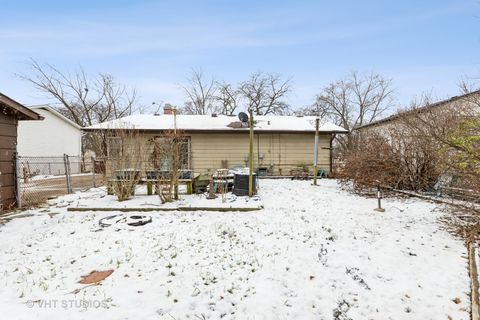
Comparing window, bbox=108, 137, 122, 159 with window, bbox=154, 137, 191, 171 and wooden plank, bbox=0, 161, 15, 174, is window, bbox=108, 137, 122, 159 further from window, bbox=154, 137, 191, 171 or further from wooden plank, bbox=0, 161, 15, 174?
wooden plank, bbox=0, 161, 15, 174

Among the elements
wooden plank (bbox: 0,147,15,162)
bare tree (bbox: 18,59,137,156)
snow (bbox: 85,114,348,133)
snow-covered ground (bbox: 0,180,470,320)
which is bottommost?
snow-covered ground (bbox: 0,180,470,320)

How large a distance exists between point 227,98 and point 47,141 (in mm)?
19535

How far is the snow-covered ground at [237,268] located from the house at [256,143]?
829 centimetres

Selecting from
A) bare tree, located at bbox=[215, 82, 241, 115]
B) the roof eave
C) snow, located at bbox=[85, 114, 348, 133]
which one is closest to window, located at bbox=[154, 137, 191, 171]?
the roof eave

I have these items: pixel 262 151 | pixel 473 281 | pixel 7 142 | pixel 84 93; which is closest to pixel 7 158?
pixel 7 142

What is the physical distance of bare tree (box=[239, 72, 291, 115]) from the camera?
33375 millimetres

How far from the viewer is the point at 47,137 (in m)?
20.8

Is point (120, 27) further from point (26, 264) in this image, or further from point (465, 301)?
point (465, 301)

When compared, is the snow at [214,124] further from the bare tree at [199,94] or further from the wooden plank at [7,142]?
the bare tree at [199,94]

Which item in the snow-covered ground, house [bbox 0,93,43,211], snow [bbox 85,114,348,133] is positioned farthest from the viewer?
snow [bbox 85,114,348,133]

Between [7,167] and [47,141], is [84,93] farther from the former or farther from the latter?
[7,167]

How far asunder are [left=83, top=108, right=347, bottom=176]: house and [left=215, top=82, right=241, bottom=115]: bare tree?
61.1ft

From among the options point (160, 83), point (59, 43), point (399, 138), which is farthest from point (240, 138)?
point (160, 83)

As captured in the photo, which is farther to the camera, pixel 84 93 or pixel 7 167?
pixel 84 93
